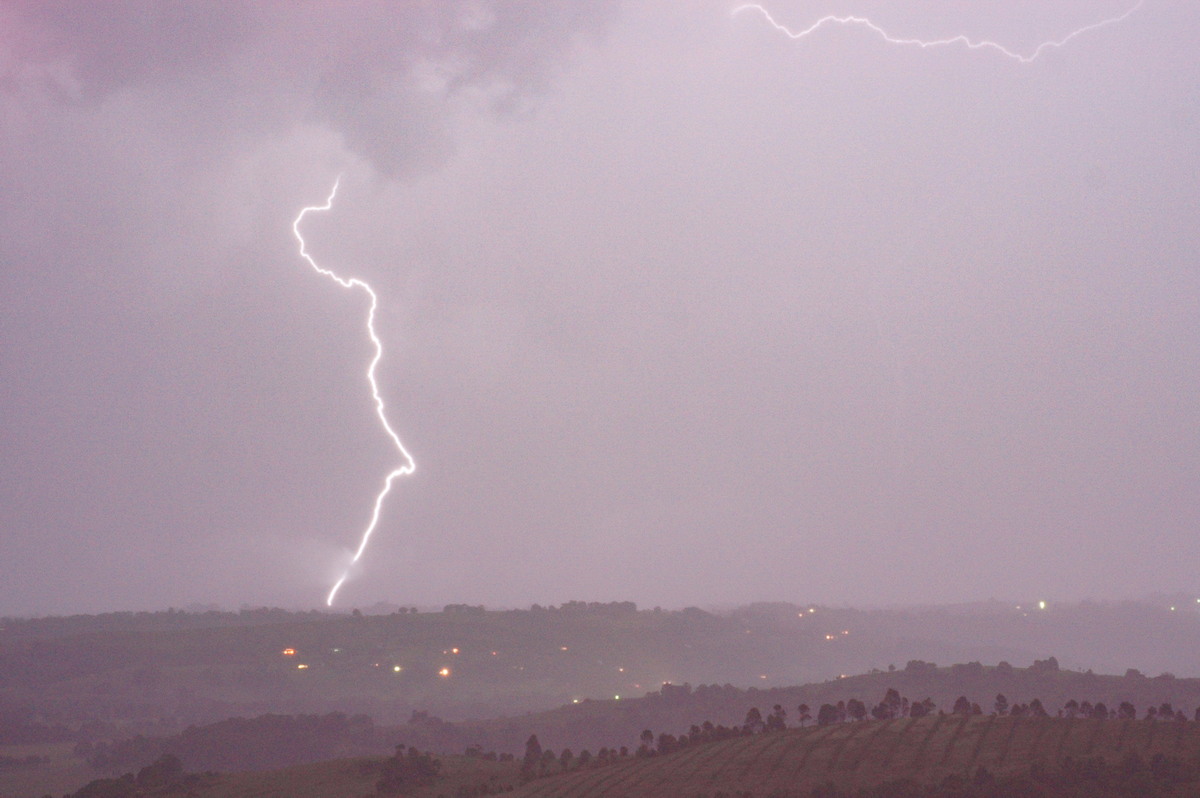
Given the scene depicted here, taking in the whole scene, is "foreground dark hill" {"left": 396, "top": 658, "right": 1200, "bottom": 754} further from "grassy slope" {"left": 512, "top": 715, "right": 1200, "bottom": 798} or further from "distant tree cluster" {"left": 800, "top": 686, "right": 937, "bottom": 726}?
"grassy slope" {"left": 512, "top": 715, "right": 1200, "bottom": 798}

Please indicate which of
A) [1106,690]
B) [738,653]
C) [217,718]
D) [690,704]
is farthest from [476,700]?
[1106,690]

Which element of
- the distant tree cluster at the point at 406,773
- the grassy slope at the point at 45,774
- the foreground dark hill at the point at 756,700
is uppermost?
the distant tree cluster at the point at 406,773

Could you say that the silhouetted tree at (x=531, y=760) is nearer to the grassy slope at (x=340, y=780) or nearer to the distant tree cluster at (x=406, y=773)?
the grassy slope at (x=340, y=780)

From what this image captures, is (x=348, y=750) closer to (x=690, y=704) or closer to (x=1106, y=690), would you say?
(x=690, y=704)

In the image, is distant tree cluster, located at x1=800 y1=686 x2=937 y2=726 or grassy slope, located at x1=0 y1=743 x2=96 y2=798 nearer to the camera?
distant tree cluster, located at x1=800 y1=686 x2=937 y2=726

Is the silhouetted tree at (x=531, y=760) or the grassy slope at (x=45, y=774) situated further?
the grassy slope at (x=45, y=774)

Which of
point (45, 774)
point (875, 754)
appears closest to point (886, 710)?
point (875, 754)

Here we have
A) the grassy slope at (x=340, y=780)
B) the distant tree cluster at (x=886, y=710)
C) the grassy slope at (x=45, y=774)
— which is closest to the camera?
the distant tree cluster at (x=886, y=710)

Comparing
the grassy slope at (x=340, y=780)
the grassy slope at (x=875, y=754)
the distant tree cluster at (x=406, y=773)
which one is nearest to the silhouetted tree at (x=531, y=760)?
the grassy slope at (x=340, y=780)

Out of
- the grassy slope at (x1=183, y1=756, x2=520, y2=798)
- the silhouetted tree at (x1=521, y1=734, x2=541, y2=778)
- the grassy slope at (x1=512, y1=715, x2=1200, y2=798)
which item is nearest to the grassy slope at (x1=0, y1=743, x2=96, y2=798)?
the grassy slope at (x1=183, y1=756, x2=520, y2=798)
